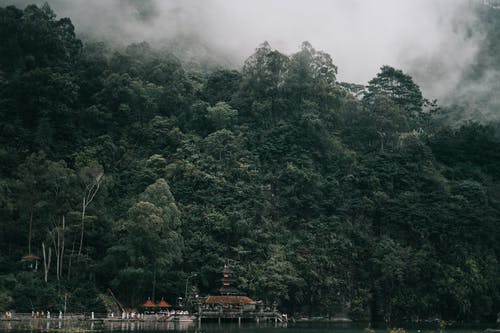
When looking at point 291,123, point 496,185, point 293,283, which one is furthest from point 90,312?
point 496,185

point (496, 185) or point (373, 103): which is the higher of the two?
point (373, 103)

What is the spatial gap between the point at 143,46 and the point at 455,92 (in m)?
59.1

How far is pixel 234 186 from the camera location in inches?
3091

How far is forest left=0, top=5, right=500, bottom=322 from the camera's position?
66625mm

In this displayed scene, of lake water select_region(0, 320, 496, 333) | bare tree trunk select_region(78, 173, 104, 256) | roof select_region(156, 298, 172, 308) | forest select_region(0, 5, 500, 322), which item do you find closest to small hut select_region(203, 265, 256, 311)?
lake water select_region(0, 320, 496, 333)

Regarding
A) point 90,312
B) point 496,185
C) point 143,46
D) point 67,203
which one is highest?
point 143,46

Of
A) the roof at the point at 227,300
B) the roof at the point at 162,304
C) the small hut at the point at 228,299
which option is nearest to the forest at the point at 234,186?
the roof at the point at 162,304

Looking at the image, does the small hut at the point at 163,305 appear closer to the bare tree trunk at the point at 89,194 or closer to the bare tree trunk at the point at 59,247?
the bare tree trunk at the point at 89,194

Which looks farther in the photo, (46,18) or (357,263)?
(46,18)

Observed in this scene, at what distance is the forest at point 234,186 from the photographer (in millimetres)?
66625

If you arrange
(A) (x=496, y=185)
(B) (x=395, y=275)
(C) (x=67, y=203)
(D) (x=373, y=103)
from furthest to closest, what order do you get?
(D) (x=373, y=103) → (A) (x=496, y=185) → (B) (x=395, y=275) → (C) (x=67, y=203)

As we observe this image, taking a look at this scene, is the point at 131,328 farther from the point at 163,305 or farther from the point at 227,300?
the point at 227,300

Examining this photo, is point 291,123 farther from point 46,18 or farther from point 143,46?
point 46,18

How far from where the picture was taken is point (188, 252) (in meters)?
70.4
